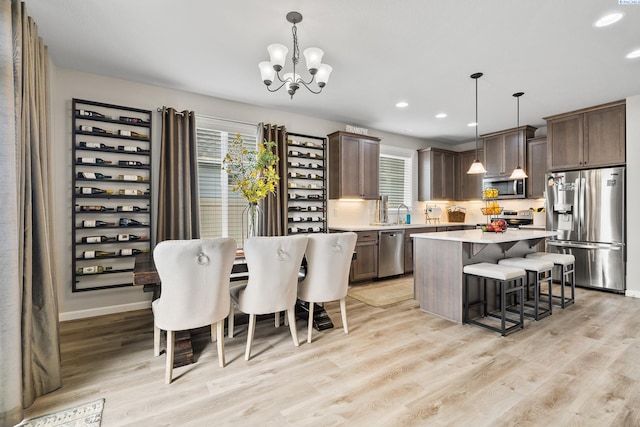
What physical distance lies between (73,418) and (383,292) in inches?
138

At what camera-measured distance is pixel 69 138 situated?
3.25 m

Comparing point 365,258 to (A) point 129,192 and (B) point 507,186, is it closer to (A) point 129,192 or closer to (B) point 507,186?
(B) point 507,186

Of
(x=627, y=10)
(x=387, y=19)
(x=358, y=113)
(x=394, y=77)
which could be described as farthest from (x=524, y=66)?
(x=358, y=113)

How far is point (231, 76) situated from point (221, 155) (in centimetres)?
111

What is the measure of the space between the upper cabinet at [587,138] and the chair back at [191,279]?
5215 millimetres

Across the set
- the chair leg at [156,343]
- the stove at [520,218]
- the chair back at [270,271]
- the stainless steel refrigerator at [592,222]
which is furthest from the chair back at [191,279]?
the stove at [520,218]

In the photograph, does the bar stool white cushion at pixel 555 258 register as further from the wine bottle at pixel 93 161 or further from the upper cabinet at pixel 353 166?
the wine bottle at pixel 93 161

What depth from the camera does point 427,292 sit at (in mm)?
3520

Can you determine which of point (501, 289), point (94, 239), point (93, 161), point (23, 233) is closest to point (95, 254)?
point (94, 239)

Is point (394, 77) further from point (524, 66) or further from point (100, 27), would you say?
point (100, 27)

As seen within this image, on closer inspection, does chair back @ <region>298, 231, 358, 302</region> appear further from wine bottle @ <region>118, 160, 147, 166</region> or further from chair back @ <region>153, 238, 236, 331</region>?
wine bottle @ <region>118, 160, 147, 166</region>

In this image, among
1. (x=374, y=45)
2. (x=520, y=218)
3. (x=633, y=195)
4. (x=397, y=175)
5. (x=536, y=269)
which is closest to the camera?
(x=374, y=45)

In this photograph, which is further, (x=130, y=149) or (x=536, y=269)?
(x=130, y=149)

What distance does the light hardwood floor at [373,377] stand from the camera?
1.75m
